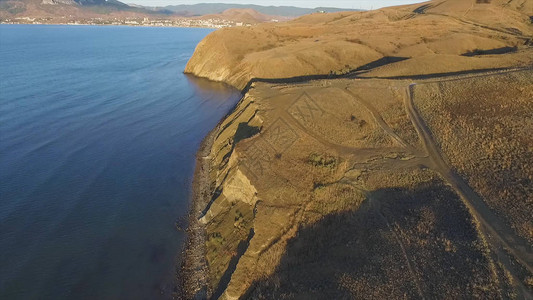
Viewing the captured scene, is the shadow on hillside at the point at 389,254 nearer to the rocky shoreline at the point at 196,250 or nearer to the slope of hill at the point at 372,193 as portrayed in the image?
the slope of hill at the point at 372,193

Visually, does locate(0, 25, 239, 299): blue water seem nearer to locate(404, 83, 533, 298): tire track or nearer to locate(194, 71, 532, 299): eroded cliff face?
locate(194, 71, 532, 299): eroded cliff face

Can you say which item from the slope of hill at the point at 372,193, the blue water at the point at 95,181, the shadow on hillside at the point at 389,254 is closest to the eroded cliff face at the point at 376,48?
the slope of hill at the point at 372,193

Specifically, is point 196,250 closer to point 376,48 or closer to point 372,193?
point 372,193

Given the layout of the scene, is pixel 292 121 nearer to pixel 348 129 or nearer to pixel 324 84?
pixel 348 129

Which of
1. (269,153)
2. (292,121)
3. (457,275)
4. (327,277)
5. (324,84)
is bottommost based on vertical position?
(327,277)

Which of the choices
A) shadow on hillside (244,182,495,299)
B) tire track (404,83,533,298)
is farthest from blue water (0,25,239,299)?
tire track (404,83,533,298)

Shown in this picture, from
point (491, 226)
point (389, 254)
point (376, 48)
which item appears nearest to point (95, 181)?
point (389, 254)

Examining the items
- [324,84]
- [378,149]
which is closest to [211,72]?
[324,84]
